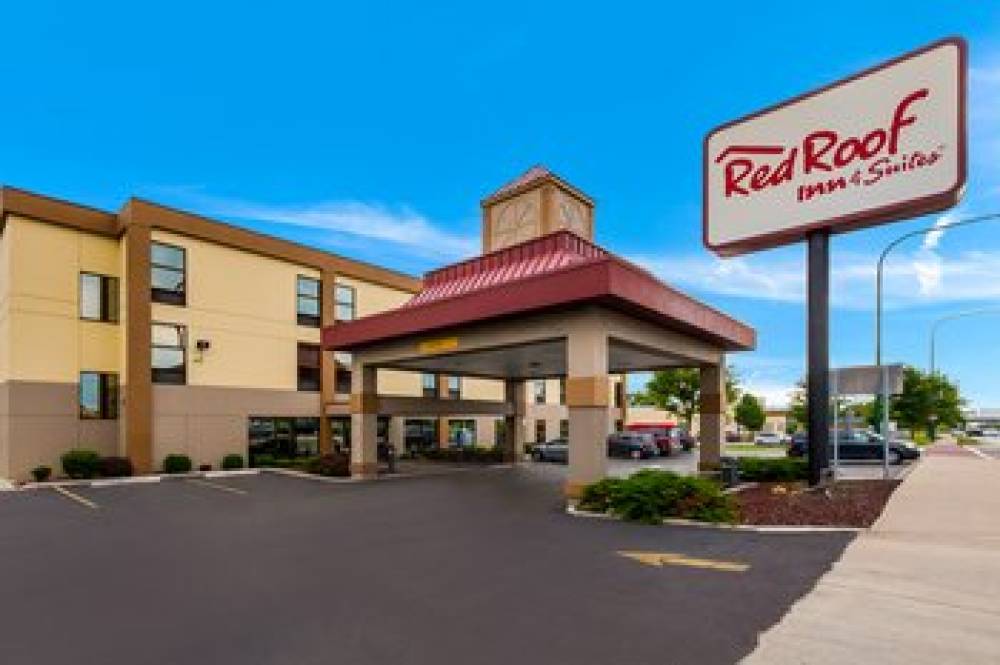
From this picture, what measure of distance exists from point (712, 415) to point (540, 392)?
24.1 metres

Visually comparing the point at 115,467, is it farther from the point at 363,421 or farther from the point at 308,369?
the point at 308,369

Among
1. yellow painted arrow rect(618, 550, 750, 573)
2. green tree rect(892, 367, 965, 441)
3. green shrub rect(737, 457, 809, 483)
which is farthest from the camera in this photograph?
green tree rect(892, 367, 965, 441)

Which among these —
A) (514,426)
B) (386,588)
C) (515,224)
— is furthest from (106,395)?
(386,588)

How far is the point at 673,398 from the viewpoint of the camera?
52062 mm

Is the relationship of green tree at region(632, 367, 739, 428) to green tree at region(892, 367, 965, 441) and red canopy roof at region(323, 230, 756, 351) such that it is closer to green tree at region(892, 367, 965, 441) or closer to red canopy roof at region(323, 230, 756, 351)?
green tree at region(892, 367, 965, 441)

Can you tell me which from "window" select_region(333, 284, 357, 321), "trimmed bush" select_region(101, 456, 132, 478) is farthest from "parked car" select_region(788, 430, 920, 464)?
"trimmed bush" select_region(101, 456, 132, 478)

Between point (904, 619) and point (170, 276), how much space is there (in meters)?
25.9

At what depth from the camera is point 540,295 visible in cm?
1408

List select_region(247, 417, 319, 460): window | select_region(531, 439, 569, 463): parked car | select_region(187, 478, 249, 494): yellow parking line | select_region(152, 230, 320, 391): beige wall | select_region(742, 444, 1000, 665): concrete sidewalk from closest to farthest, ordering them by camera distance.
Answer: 1. select_region(742, 444, 1000, 665): concrete sidewalk
2. select_region(187, 478, 249, 494): yellow parking line
3. select_region(152, 230, 320, 391): beige wall
4. select_region(247, 417, 319, 460): window
5. select_region(531, 439, 569, 463): parked car

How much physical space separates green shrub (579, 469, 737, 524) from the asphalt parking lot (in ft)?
2.19

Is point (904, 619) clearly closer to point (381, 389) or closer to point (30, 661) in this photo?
point (30, 661)

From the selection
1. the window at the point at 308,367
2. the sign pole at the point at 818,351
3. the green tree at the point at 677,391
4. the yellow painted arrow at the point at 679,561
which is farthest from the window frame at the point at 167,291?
the green tree at the point at 677,391

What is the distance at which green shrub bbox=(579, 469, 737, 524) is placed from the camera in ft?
37.3

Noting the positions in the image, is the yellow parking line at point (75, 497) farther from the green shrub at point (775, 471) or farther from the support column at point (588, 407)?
the green shrub at point (775, 471)
